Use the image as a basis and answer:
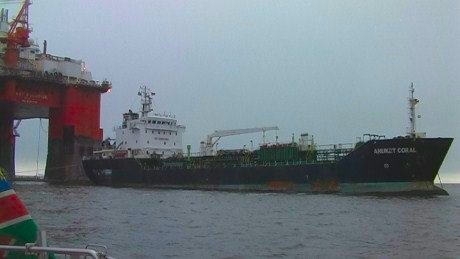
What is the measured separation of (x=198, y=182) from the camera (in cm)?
3688

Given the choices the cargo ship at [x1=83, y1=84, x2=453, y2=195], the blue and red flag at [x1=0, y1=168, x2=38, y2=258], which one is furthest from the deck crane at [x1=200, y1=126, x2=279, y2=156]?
the blue and red flag at [x1=0, y1=168, x2=38, y2=258]

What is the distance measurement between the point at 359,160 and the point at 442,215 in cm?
1149

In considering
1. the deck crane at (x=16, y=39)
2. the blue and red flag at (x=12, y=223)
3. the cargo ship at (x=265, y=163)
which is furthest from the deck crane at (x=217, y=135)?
the blue and red flag at (x=12, y=223)

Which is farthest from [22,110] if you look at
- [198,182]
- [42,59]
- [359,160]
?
[359,160]

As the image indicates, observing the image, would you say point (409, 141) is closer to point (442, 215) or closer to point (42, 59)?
point (442, 215)

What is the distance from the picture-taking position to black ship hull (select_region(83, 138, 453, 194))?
90.8 feet

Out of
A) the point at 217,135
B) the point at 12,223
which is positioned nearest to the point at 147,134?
the point at 217,135

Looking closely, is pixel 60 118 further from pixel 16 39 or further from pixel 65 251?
pixel 65 251

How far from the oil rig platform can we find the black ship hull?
9.03m

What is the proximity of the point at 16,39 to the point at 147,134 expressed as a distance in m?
13.5

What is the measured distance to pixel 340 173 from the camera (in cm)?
2953

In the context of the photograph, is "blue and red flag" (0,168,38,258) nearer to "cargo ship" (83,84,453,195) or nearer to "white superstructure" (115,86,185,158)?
"cargo ship" (83,84,453,195)

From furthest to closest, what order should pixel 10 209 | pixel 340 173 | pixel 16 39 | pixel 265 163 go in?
Result: pixel 16 39, pixel 265 163, pixel 340 173, pixel 10 209

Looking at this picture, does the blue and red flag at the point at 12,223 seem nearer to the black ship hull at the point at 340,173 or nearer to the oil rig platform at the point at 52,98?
the black ship hull at the point at 340,173
